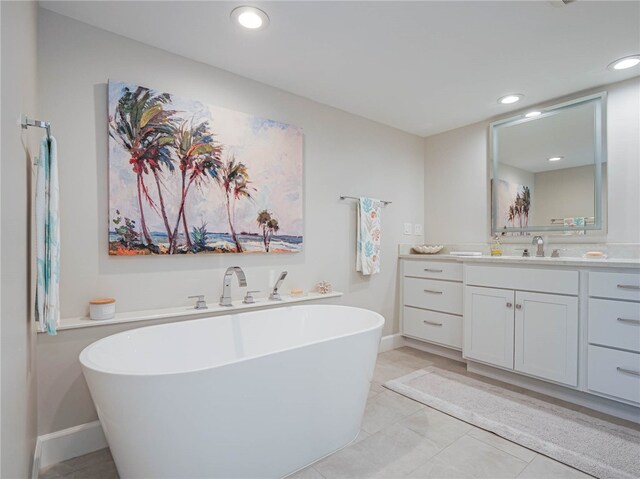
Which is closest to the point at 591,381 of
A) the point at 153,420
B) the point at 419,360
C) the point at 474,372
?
the point at 474,372

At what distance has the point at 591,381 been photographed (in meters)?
2.11

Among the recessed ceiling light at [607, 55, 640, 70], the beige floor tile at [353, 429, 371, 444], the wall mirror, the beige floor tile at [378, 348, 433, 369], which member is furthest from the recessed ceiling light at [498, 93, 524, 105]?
the beige floor tile at [353, 429, 371, 444]

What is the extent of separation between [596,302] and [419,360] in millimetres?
1495

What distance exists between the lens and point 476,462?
65.0 inches

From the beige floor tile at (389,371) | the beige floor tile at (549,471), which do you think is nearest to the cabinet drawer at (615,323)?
the beige floor tile at (549,471)

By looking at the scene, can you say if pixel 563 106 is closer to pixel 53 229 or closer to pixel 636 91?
pixel 636 91

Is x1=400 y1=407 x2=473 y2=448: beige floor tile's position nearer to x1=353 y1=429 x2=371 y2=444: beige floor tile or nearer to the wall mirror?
x1=353 y1=429 x2=371 y2=444: beige floor tile

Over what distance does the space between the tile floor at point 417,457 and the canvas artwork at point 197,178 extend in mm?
1120

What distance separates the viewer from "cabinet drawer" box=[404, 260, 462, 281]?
119 inches

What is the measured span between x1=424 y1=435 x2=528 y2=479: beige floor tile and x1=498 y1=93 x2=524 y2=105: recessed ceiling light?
262 cm

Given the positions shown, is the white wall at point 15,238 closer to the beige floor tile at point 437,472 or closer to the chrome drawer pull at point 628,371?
the beige floor tile at point 437,472

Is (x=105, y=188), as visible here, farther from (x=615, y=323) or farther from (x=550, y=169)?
(x=550, y=169)

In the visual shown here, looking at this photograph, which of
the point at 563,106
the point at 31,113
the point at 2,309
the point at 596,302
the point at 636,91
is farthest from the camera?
the point at 563,106

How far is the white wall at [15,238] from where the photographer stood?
34.0 inches
